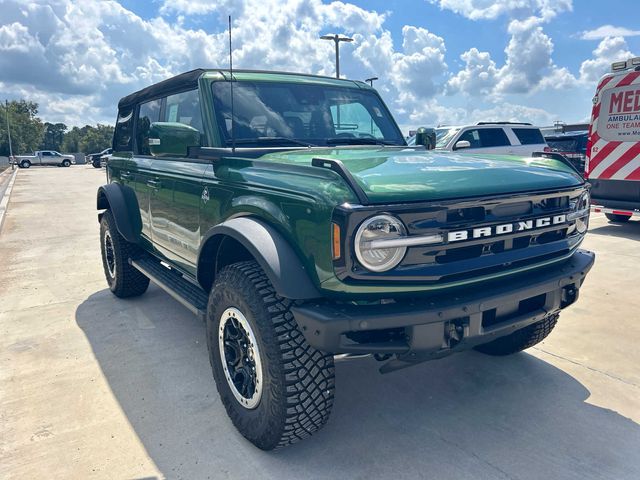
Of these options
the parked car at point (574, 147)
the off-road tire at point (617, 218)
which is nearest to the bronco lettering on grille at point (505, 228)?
the off-road tire at point (617, 218)

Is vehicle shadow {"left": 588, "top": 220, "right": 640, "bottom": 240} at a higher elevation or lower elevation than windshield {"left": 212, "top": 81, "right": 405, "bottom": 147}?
lower

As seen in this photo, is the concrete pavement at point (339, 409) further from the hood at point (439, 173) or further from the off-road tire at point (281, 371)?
the hood at point (439, 173)

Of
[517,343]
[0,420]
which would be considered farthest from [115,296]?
[517,343]

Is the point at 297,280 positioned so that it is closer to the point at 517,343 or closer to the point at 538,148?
the point at 517,343

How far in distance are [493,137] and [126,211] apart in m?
8.49

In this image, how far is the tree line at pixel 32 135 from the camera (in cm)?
6669

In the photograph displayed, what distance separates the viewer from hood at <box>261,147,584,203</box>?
2.20 m

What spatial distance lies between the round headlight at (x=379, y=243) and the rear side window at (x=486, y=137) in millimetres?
8697

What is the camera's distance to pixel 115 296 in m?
5.23

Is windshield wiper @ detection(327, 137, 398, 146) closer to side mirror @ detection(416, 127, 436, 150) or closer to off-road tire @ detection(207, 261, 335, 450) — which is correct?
side mirror @ detection(416, 127, 436, 150)

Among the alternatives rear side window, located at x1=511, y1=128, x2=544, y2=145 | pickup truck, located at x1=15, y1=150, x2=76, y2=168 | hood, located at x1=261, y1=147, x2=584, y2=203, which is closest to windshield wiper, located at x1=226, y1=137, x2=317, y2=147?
hood, located at x1=261, y1=147, x2=584, y2=203

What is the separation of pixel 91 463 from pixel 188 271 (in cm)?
147

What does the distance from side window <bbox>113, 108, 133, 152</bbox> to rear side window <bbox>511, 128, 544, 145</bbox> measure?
8.83 metres

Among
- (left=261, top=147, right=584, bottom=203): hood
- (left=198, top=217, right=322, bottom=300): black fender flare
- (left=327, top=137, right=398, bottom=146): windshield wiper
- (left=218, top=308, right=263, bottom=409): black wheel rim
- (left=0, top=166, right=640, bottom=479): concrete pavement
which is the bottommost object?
(left=0, top=166, right=640, bottom=479): concrete pavement
